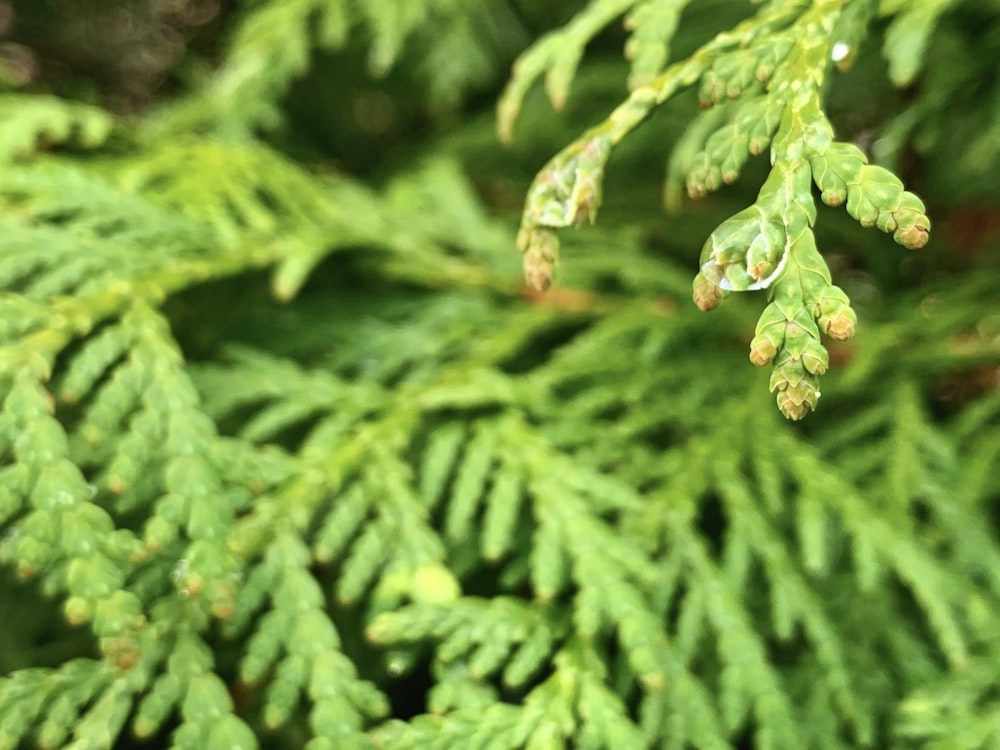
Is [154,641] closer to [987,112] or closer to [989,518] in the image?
[989,518]

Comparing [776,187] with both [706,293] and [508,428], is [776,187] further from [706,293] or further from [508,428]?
[508,428]

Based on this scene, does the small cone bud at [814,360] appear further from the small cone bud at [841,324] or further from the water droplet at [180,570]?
the water droplet at [180,570]

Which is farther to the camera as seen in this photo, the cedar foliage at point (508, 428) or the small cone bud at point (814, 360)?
the cedar foliage at point (508, 428)

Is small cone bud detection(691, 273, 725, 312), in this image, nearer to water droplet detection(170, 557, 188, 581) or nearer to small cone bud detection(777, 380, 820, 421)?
small cone bud detection(777, 380, 820, 421)

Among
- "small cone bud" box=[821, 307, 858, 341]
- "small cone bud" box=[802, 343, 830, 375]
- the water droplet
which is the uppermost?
"small cone bud" box=[821, 307, 858, 341]

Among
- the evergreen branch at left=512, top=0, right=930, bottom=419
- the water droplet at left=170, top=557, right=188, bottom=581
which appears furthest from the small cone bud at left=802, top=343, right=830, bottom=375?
the water droplet at left=170, top=557, right=188, bottom=581

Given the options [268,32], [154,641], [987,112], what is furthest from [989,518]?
[268,32]

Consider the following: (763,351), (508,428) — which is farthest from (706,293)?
(508,428)

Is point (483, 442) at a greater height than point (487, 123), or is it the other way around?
point (487, 123)

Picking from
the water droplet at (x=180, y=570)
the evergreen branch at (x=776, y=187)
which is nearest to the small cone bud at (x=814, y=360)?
the evergreen branch at (x=776, y=187)
